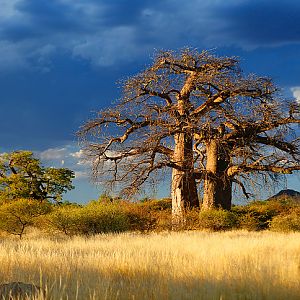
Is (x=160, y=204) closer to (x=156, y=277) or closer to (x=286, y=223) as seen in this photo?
(x=286, y=223)

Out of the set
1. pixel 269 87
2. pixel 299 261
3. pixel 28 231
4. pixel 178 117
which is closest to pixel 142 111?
pixel 178 117

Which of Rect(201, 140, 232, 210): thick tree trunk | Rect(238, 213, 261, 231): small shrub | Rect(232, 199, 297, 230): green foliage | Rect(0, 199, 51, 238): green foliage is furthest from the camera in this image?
Rect(232, 199, 297, 230): green foliage

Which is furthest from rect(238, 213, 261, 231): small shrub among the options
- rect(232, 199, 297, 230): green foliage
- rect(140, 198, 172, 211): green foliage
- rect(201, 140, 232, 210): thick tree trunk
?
rect(140, 198, 172, 211): green foliage

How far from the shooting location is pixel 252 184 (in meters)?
25.6

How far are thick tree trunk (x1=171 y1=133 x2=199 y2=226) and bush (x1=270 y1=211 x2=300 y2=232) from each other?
401 cm

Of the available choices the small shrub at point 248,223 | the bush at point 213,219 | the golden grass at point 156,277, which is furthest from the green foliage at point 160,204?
the golden grass at point 156,277

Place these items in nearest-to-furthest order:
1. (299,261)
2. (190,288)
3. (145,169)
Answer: (190,288) < (299,261) < (145,169)

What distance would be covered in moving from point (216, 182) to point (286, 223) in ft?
13.0

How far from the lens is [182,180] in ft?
83.3

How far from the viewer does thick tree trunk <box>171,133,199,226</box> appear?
83.4ft

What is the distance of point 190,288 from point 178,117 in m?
17.8

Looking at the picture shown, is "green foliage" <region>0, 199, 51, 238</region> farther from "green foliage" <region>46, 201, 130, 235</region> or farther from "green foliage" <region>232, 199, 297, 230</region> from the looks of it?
"green foliage" <region>232, 199, 297, 230</region>

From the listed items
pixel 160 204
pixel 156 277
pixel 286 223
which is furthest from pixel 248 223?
pixel 156 277

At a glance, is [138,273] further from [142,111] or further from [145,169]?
[142,111]
